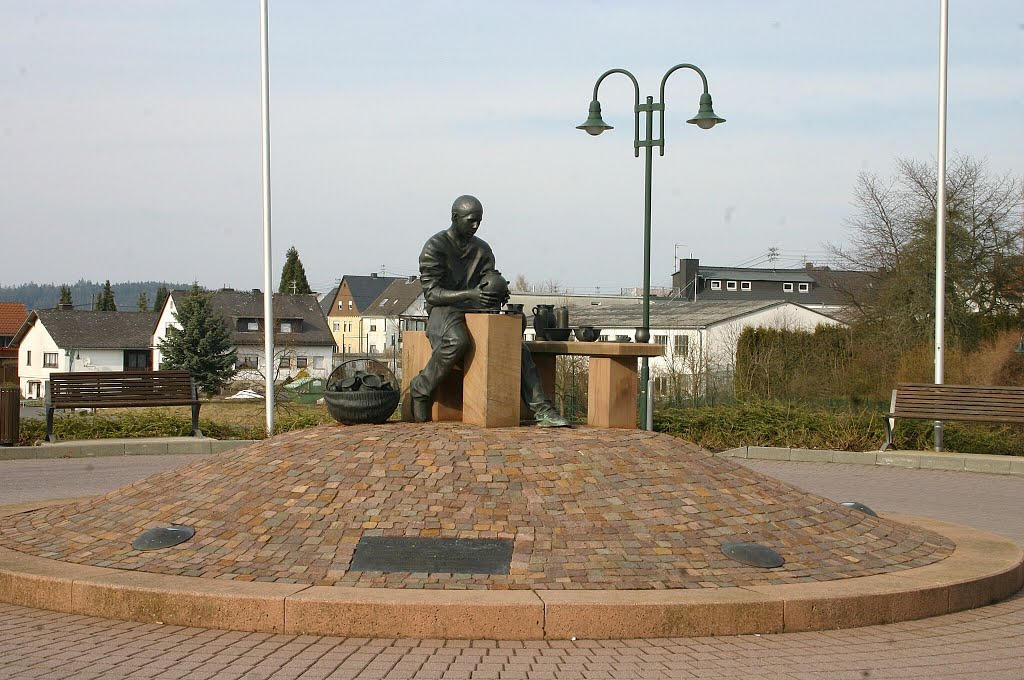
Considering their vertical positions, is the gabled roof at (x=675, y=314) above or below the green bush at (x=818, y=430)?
above

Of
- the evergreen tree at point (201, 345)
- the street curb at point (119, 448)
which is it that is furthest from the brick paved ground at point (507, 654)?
the evergreen tree at point (201, 345)

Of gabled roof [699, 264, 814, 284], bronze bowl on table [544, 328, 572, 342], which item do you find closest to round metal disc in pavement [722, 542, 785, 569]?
bronze bowl on table [544, 328, 572, 342]

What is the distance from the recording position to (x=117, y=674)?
5.66 m

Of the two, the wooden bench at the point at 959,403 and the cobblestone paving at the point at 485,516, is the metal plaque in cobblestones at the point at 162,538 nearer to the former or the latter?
the cobblestone paving at the point at 485,516

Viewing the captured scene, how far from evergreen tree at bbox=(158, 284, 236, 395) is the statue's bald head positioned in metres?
43.1

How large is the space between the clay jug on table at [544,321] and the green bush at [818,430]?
752 cm

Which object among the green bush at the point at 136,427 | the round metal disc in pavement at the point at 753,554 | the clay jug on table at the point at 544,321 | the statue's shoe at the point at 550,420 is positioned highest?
the clay jug on table at the point at 544,321

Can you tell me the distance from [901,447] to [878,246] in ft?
64.2

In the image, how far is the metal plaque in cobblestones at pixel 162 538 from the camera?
7617 mm

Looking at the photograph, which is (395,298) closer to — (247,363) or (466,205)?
(247,363)

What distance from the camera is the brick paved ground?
5785 millimetres

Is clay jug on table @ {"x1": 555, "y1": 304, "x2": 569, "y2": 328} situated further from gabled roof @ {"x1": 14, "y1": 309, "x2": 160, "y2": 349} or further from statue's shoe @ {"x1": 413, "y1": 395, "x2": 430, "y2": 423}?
gabled roof @ {"x1": 14, "y1": 309, "x2": 160, "y2": 349}

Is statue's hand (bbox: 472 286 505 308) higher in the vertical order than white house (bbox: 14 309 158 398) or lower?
higher

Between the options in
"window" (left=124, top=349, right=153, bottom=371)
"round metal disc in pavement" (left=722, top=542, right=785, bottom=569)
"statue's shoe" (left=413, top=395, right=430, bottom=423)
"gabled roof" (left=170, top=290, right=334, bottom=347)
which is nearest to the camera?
"round metal disc in pavement" (left=722, top=542, right=785, bottom=569)
